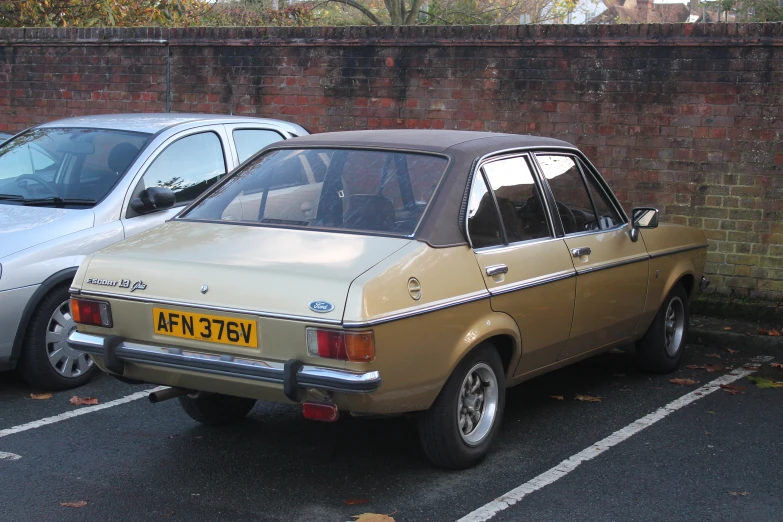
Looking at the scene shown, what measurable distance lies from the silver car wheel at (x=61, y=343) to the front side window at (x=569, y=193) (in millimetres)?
3089

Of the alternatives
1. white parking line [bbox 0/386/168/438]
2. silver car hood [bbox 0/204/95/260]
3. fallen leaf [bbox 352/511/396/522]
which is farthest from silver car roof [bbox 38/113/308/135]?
fallen leaf [bbox 352/511/396/522]

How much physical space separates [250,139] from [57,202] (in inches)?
67.5

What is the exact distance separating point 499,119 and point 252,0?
16430mm

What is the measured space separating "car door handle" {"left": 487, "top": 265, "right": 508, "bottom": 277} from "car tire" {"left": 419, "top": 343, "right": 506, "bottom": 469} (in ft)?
1.20

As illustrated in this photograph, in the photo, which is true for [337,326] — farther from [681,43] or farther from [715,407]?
[681,43]

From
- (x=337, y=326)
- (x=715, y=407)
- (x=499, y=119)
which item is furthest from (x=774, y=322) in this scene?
(x=337, y=326)

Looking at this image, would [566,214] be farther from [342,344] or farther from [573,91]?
[573,91]

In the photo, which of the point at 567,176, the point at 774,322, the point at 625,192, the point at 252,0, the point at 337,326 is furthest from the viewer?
the point at 252,0

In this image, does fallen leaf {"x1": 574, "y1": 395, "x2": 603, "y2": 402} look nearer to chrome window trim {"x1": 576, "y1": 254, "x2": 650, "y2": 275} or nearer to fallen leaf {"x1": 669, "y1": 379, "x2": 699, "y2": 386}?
fallen leaf {"x1": 669, "y1": 379, "x2": 699, "y2": 386}

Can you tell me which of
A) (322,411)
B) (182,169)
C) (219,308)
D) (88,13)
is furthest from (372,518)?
(88,13)

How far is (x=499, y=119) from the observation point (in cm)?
957

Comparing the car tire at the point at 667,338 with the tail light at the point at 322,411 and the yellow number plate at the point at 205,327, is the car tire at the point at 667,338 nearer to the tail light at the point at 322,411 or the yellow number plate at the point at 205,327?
the tail light at the point at 322,411

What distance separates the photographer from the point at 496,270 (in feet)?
15.9

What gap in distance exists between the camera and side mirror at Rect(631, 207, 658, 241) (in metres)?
6.28
